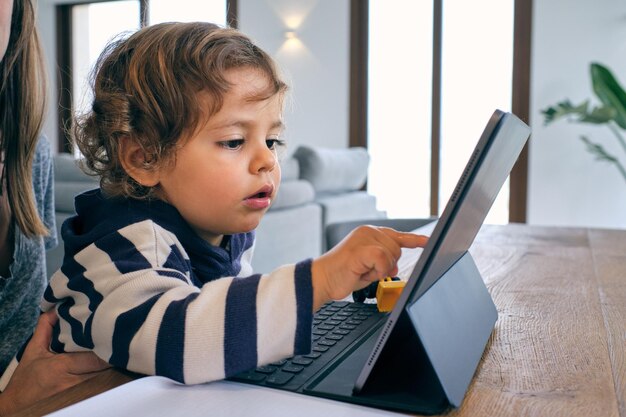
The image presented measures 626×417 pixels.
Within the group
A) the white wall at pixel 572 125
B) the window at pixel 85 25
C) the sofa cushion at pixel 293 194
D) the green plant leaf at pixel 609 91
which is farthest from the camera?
the window at pixel 85 25

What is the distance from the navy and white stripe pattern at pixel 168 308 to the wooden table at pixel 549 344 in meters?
0.05

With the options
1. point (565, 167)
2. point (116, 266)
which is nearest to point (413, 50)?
point (565, 167)

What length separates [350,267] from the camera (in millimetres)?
521

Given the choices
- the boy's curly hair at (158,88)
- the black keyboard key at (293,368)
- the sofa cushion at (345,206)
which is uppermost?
the boy's curly hair at (158,88)

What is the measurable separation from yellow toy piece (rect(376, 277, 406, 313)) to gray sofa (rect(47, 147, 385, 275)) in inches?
50.6

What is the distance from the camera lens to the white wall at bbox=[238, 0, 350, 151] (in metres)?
5.73

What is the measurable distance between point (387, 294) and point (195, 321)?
0.99ft

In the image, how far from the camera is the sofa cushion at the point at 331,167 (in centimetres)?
313

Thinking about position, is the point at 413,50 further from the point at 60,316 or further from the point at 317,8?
the point at 60,316

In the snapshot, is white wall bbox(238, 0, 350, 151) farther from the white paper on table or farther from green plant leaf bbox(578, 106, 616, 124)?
the white paper on table

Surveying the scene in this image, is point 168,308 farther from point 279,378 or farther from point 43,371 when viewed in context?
point 43,371

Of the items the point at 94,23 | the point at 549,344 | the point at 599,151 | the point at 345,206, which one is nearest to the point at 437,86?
the point at 599,151

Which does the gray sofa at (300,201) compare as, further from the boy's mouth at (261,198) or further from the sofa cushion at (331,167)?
the boy's mouth at (261,198)

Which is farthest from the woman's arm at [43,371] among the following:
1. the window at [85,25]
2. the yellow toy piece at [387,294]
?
the window at [85,25]
